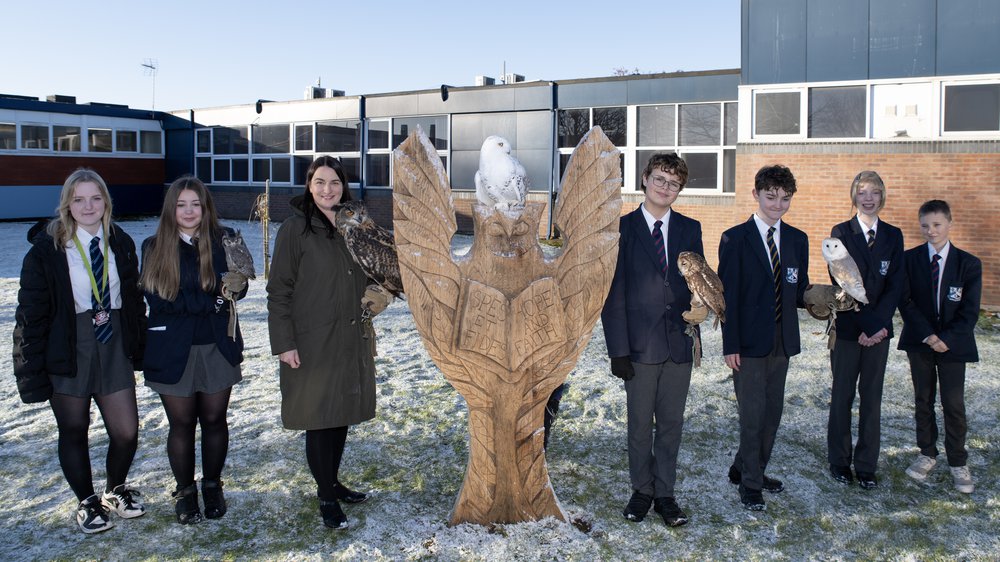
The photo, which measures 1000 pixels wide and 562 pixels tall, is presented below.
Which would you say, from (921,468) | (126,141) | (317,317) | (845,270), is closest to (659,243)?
(845,270)

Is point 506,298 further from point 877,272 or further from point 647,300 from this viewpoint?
point 877,272

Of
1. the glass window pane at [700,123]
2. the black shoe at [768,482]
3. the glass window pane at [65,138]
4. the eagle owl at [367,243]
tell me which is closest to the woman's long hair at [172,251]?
the eagle owl at [367,243]

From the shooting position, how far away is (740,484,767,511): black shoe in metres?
3.88

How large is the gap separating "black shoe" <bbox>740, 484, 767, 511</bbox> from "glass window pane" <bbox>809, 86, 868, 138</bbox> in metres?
7.59

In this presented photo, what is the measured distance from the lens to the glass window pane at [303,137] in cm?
2008

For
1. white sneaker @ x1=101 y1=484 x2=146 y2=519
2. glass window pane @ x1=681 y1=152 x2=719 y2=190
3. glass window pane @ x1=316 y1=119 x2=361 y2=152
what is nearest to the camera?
white sneaker @ x1=101 y1=484 x2=146 y2=519

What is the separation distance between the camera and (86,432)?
3.56m

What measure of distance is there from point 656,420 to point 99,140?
78.6 feet

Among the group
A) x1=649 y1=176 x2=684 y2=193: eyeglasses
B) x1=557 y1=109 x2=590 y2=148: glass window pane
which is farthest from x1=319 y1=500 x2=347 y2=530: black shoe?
x1=557 y1=109 x2=590 y2=148: glass window pane

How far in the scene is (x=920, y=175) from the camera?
948 centimetres

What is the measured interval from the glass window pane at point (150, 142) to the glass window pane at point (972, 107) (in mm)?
22790

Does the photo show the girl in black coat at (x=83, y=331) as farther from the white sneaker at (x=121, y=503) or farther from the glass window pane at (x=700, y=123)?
the glass window pane at (x=700, y=123)

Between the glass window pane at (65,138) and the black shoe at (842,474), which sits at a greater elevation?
the glass window pane at (65,138)

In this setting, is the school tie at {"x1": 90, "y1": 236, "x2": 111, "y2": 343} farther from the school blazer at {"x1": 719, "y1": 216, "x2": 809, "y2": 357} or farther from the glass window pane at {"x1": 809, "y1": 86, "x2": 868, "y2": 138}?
the glass window pane at {"x1": 809, "y1": 86, "x2": 868, "y2": 138}
